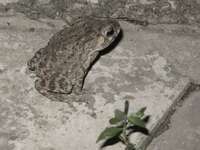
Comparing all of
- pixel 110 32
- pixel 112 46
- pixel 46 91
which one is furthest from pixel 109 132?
pixel 112 46

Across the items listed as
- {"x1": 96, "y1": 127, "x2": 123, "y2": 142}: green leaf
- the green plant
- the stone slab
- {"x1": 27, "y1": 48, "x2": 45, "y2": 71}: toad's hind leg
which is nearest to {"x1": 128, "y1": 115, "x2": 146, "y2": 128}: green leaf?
the green plant

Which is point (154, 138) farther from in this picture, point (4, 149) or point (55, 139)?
point (4, 149)

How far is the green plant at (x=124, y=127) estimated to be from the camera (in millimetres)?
3270

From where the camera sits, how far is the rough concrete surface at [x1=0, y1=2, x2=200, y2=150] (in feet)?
12.3

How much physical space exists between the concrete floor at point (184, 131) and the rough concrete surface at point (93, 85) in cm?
9

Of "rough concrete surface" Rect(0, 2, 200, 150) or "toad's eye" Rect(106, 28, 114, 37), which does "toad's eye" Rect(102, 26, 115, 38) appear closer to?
"toad's eye" Rect(106, 28, 114, 37)

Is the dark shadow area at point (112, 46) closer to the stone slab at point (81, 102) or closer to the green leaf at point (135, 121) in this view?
the stone slab at point (81, 102)

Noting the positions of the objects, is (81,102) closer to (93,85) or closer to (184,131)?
(93,85)

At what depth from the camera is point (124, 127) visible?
11.1 ft

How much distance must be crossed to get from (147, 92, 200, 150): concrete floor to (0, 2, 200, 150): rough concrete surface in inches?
3.5

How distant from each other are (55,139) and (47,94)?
0.46 meters

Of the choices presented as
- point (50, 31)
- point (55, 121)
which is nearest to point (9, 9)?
point (50, 31)

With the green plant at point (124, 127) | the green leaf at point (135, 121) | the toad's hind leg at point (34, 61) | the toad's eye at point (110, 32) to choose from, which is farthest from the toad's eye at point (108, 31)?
the green leaf at point (135, 121)

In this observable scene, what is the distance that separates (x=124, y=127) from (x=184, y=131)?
664 mm
